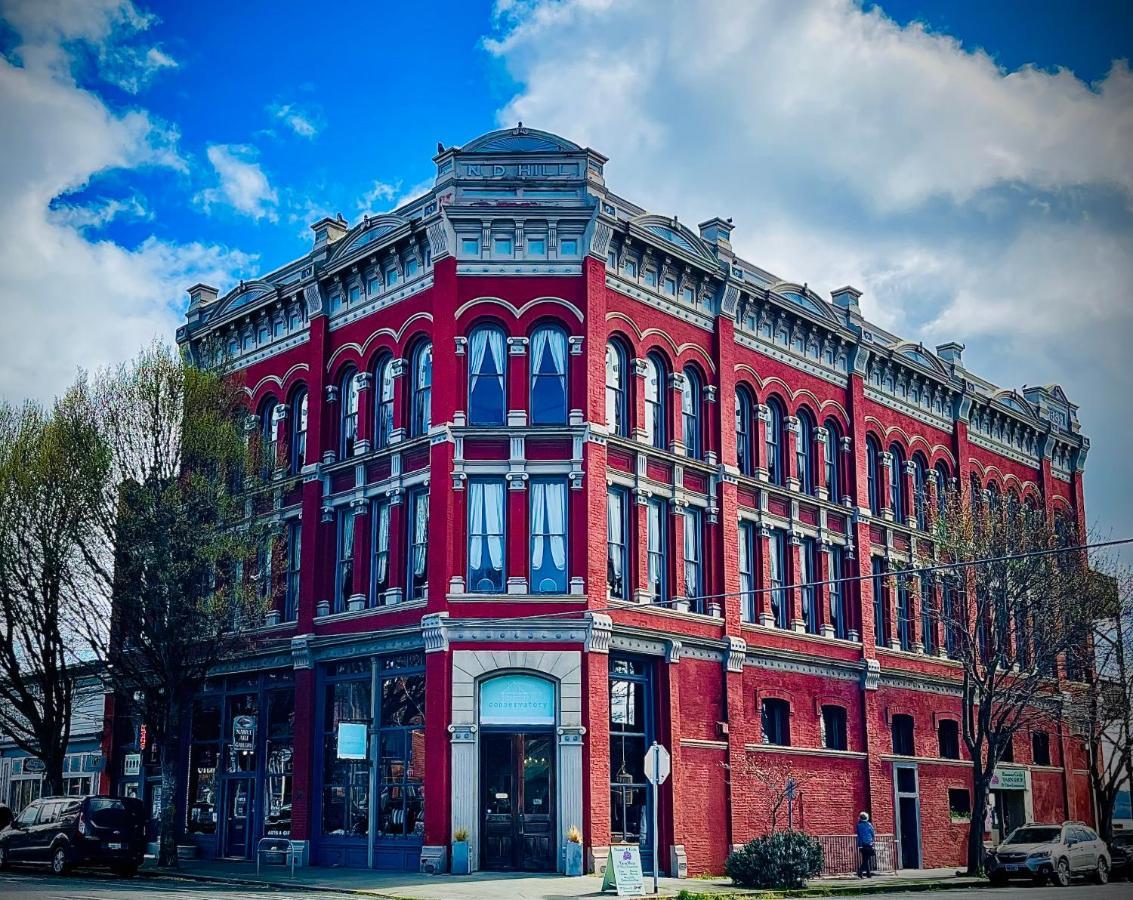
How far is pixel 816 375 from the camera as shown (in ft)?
131

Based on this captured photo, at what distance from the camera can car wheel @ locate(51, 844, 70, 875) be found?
98.8 feet

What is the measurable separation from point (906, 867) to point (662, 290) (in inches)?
761

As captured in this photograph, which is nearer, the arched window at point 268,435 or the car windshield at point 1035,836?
the car windshield at point 1035,836

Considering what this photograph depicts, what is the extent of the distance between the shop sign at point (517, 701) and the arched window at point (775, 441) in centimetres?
1136

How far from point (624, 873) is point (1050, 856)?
13608 mm

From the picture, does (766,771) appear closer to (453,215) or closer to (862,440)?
(862,440)

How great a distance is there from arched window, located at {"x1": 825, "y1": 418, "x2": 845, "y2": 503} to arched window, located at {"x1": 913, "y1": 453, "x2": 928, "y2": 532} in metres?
4.25

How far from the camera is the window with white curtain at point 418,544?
31531mm

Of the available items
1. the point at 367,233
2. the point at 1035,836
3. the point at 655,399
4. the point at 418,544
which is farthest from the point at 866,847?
the point at 367,233

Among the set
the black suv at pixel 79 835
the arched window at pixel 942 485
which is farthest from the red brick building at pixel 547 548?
the black suv at pixel 79 835

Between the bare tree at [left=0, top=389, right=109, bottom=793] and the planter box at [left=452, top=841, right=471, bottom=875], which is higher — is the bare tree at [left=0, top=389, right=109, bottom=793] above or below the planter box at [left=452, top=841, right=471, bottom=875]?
above

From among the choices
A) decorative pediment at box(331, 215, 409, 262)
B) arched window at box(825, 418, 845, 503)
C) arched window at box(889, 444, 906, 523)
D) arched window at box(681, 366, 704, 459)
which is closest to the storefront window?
arched window at box(681, 366, 704, 459)

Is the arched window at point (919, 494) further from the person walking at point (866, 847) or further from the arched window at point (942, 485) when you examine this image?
the person walking at point (866, 847)

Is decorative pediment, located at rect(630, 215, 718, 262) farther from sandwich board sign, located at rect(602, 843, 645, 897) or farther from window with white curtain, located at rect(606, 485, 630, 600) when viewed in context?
sandwich board sign, located at rect(602, 843, 645, 897)
